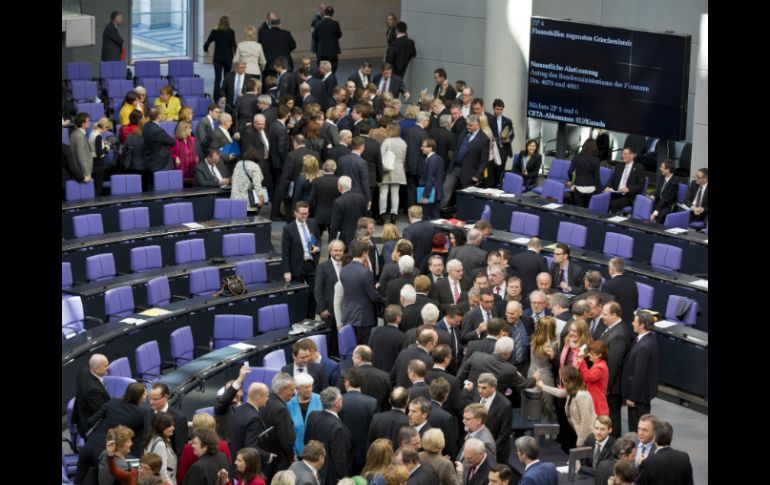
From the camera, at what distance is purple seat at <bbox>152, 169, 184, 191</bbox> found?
15.2 m

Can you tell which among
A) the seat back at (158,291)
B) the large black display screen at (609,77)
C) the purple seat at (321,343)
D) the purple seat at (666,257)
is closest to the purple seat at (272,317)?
the purple seat at (321,343)

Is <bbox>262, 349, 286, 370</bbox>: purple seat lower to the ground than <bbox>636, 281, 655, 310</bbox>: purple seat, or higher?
lower

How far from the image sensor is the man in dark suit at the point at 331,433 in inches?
309

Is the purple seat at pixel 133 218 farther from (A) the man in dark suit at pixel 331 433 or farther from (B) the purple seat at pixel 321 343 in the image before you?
(A) the man in dark suit at pixel 331 433

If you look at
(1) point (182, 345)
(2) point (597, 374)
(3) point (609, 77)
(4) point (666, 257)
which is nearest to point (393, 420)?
(2) point (597, 374)

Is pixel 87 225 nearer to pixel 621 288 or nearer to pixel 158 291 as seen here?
pixel 158 291

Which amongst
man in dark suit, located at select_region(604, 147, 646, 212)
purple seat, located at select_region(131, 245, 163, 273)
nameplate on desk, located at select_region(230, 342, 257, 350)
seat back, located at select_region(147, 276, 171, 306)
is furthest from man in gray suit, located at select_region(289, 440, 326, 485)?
man in dark suit, located at select_region(604, 147, 646, 212)

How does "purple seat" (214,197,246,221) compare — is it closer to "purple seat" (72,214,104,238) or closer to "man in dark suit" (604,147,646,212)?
"purple seat" (72,214,104,238)

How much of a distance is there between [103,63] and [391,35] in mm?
5782

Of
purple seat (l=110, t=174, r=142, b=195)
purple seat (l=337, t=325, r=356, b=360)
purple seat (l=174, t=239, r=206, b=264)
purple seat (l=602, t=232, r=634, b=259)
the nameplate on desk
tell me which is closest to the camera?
the nameplate on desk

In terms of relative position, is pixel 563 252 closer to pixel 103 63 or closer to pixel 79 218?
pixel 79 218

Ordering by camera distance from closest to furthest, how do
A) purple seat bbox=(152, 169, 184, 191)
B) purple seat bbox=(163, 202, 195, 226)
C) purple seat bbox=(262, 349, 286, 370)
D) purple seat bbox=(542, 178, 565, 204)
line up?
purple seat bbox=(262, 349, 286, 370) < purple seat bbox=(163, 202, 195, 226) < purple seat bbox=(152, 169, 184, 191) < purple seat bbox=(542, 178, 565, 204)

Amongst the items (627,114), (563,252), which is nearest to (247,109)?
(627,114)

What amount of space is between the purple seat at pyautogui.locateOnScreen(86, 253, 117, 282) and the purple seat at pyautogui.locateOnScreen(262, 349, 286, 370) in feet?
9.95
